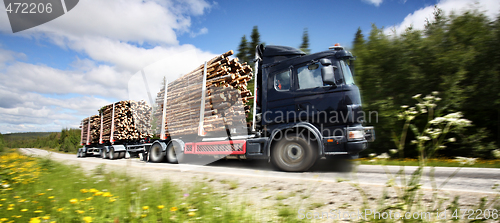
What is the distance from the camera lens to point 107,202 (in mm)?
2936

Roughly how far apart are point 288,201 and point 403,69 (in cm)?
785

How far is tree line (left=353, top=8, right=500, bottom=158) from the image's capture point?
7.55m

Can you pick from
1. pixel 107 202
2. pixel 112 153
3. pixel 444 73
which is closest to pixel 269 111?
pixel 107 202

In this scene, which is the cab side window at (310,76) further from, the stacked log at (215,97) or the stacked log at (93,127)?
the stacked log at (93,127)

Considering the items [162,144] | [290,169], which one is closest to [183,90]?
[162,144]

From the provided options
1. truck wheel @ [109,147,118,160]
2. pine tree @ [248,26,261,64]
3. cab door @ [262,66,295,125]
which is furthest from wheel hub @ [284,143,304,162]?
pine tree @ [248,26,261,64]

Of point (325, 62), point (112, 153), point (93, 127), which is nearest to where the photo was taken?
point (325, 62)

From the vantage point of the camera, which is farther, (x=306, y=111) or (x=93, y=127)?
(x=93, y=127)

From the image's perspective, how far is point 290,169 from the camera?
227 inches

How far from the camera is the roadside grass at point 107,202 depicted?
2.53 meters

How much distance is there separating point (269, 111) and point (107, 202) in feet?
13.5

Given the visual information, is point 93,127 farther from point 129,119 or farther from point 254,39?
point 254,39

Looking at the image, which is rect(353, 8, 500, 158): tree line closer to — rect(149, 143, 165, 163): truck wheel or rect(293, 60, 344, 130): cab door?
rect(293, 60, 344, 130): cab door

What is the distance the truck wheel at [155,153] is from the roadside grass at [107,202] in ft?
16.3
